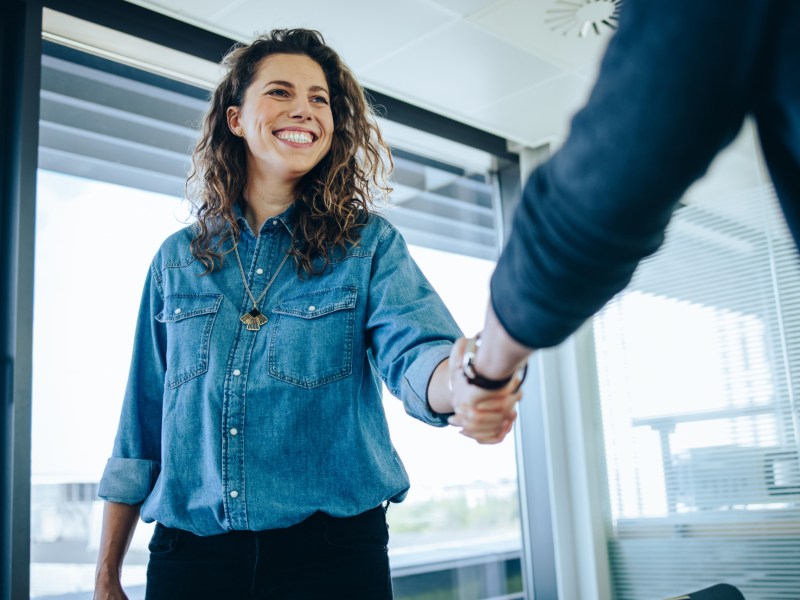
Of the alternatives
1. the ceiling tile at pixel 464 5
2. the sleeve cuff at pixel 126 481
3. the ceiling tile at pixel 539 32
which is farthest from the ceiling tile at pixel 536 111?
the sleeve cuff at pixel 126 481

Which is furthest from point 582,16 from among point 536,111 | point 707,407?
point 707,407

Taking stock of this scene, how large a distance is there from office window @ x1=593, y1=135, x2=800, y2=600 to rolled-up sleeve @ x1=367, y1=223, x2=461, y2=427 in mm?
2568

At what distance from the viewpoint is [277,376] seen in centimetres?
124

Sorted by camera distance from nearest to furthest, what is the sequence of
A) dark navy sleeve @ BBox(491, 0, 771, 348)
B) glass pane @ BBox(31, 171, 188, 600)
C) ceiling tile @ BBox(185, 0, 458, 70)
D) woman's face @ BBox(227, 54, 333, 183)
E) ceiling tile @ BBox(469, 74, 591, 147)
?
dark navy sleeve @ BBox(491, 0, 771, 348) → woman's face @ BBox(227, 54, 333, 183) → glass pane @ BBox(31, 171, 188, 600) → ceiling tile @ BBox(185, 0, 458, 70) → ceiling tile @ BBox(469, 74, 591, 147)

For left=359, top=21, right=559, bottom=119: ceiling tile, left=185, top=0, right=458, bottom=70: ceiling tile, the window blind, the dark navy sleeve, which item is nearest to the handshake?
the dark navy sleeve

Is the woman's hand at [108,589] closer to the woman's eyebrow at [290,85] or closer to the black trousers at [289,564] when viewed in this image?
the black trousers at [289,564]

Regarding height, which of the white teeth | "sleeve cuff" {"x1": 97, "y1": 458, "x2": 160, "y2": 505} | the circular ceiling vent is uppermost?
the circular ceiling vent

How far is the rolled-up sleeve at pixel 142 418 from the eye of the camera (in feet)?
4.56

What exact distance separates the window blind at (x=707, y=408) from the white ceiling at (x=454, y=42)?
0.92 metres

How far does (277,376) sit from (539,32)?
7.47ft

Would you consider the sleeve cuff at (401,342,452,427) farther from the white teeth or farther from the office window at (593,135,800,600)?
the office window at (593,135,800,600)

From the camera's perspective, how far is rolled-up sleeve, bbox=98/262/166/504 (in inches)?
54.7

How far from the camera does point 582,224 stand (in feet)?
1.34

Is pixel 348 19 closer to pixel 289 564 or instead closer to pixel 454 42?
pixel 454 42
